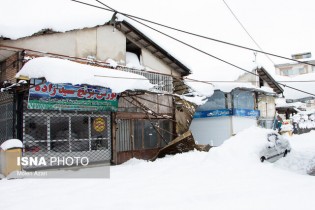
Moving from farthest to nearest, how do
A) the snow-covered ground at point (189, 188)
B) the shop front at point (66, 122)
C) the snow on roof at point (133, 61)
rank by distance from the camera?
the snow on roof at point (133, 61) → the shop front at point (66, 122) → the snow-covered ground at point (189, 188)

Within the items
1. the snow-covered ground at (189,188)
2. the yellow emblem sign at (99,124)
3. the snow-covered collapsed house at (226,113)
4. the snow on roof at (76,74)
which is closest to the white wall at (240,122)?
the snow-covered collapsed house at (226,113)

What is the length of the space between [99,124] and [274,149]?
28.7 ft

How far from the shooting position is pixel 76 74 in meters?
11.1

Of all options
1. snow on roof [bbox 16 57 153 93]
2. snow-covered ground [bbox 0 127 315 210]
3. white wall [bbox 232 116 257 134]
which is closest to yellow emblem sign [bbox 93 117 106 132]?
snow on roof [bbox 16 57 153 93]

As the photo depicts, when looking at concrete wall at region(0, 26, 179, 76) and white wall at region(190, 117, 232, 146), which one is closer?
concrete wall at region(0, 26, 179, 76)

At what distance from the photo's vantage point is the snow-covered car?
1323cm

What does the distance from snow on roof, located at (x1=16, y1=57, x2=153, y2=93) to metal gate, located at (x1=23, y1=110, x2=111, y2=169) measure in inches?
103

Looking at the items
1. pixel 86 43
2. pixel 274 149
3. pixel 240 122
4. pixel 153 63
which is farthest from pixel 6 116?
pixel 240 122

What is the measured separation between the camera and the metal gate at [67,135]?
12.3 m

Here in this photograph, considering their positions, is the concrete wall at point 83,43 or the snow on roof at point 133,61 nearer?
the concrete wall at point 83,43

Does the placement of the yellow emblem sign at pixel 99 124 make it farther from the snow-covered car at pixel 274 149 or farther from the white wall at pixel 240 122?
the white wall at pixel 240 122

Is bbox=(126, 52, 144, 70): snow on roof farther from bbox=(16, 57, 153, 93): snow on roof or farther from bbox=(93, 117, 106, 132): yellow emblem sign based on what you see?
bbox=(93, 117, 106, 132): yellow emblem sign

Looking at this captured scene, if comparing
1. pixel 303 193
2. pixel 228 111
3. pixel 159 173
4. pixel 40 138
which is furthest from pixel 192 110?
pixel 303 193

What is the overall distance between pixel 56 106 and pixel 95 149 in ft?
10.4
